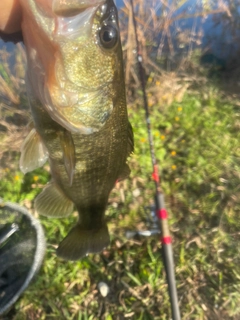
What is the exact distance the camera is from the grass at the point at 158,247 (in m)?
2.55

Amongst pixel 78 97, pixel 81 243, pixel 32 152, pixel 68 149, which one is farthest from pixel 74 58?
pixel 81 243

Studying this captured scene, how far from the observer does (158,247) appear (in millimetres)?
2822

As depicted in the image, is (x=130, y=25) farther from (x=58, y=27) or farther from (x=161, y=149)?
(x=58, y=27)

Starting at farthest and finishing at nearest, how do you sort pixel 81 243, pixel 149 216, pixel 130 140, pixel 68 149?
pixel 149 216 → pixel 81 243 → pixel 130 140 → pixel 68 149

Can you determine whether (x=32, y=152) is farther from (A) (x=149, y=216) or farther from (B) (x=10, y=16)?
(A) (x=149, y=216)

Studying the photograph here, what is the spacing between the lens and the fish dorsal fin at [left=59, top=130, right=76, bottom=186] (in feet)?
4.68

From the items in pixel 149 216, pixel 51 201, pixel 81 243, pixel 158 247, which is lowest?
pixel 158 247

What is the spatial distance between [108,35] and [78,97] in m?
0.27

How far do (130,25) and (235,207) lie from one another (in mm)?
2372

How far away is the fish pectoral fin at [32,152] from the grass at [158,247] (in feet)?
4.63

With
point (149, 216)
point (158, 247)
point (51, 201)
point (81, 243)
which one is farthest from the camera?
point (149, 216)

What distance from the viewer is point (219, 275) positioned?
269 centimetres

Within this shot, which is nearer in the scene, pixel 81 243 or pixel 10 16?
pixel 10 16

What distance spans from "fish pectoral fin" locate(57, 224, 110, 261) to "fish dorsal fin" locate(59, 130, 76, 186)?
1.96ft
